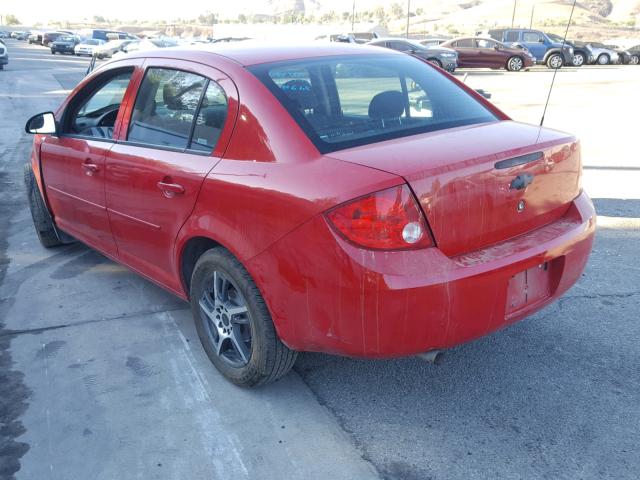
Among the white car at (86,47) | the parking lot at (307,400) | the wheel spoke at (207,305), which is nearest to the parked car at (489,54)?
the white car at (86,47)

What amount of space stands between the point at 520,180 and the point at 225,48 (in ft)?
6.12

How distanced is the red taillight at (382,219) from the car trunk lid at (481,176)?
7 cm

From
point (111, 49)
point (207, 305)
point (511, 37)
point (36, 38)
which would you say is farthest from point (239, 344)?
point (36, 38)

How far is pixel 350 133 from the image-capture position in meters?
3.12

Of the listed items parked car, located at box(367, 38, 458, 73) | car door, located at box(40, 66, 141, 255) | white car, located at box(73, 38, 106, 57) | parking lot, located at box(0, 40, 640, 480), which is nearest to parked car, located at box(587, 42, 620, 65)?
parked car, located at box(367, 38, 458, 73)

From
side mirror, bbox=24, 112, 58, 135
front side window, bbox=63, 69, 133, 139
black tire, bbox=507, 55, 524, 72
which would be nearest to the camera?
front side window, bbox=63, 69, 133, 139

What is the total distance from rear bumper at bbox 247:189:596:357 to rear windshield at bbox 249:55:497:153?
Answer: 539 millimetres

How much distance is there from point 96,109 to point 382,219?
3064 mm

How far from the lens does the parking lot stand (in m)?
2.83

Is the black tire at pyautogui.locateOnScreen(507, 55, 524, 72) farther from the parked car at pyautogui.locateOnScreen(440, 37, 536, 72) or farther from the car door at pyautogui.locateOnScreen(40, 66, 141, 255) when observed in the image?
the car door at pyautogui.locateOnScreen(40, 66, 141, 255)

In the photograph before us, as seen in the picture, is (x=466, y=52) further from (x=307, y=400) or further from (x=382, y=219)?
(x=382, y=219)

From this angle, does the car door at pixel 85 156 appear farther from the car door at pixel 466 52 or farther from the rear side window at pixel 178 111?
the car door at pixel 466 52

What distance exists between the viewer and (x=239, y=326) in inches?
133

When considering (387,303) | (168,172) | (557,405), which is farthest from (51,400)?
(557,405)
